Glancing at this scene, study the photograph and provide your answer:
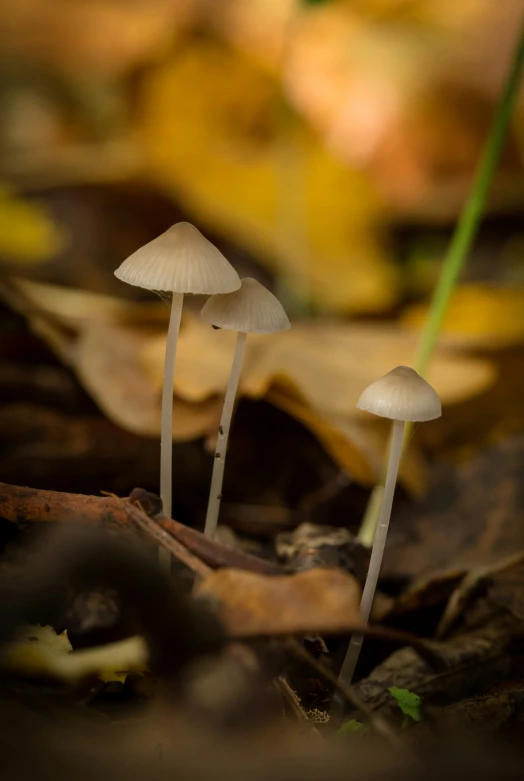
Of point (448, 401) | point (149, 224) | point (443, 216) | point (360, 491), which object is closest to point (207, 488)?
point (360, 491)

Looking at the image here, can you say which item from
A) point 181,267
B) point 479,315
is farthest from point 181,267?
point 479,315

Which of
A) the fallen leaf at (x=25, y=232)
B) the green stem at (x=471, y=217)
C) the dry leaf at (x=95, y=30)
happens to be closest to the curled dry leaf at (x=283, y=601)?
the green stem at (x=471, y=217)

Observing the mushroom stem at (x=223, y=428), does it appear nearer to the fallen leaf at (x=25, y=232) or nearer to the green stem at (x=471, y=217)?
the green stem at (x=471, y=217)

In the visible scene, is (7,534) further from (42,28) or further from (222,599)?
(42,28)

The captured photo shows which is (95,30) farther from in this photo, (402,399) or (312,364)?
(402,399)

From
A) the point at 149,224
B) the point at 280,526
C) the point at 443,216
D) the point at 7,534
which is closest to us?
the point at 7,534

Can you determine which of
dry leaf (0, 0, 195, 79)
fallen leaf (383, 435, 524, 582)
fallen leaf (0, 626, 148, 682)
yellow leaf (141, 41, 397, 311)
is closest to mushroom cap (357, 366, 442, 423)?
fallen leaf (0, 626, 148, 682)

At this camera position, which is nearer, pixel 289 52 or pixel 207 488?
pixel 207 488
